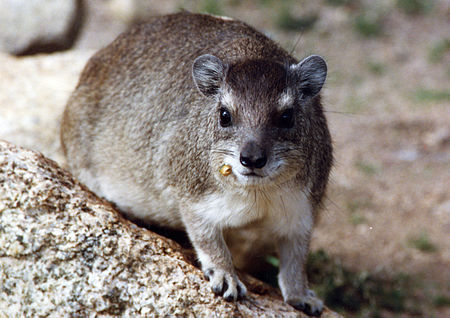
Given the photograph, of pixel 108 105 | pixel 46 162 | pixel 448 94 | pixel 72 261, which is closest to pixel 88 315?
pixel 72 261

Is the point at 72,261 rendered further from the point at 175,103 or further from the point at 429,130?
the point at 429,130

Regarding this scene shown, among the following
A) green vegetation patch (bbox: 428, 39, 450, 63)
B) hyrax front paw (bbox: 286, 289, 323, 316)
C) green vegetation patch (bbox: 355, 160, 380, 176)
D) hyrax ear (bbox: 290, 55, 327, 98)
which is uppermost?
hyrax ear (bbox: 290, 55, 327, 98)

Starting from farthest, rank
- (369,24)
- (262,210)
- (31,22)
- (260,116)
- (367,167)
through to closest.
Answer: (369,24), (31,22), (367,167), (262,210), (260,116)

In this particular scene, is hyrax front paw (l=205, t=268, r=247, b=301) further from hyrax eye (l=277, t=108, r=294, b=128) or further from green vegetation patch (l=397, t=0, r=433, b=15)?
green vegetation patch (l=397, t=0, r=433, b=15)

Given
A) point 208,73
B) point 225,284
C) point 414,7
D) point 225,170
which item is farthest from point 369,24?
point 225,284

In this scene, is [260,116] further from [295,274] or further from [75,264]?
[75,264]

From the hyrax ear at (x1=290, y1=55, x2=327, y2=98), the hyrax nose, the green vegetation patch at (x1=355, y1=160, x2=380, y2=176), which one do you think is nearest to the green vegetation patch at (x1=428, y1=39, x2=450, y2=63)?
the green vegetation patch at (x1=355, y1=160, x2=380, y2=176)
